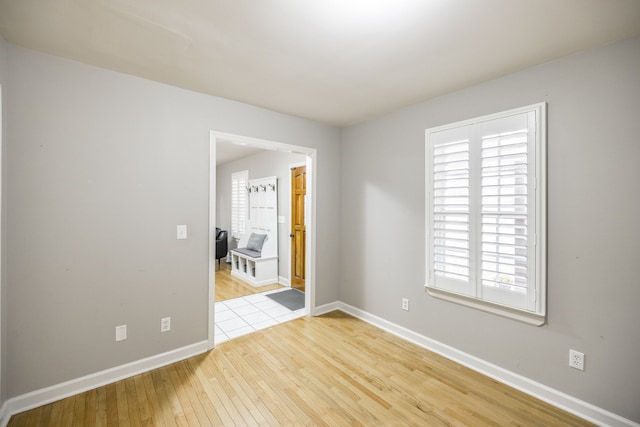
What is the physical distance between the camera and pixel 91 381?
7.23 feet

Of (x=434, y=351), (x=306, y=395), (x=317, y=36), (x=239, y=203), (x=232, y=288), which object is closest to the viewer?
(x=317, y=36)

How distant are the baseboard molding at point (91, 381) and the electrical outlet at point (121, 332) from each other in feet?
0.76

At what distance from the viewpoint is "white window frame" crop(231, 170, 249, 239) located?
6.25 metres

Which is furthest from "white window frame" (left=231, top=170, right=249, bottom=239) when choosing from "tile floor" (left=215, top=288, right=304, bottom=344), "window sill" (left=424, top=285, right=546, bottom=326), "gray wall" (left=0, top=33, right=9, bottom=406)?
"window sill" (left=424, top=285, right=546, bottom=326)

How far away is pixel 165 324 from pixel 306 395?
1413mm

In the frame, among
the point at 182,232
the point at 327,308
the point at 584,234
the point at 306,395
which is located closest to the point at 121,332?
the point at 182,232

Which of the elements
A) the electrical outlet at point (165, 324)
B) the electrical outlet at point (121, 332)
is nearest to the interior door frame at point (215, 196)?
the electrical outlet at point (165, 324)

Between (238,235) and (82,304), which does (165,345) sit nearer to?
(82,304)

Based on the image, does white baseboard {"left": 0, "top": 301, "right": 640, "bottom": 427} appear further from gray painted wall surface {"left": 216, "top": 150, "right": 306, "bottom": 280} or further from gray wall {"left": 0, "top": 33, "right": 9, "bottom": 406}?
gray painted wall surface {"left": 216, "top": 150, "right": 306, "bottom": 280}

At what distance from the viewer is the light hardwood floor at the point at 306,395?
1.92m

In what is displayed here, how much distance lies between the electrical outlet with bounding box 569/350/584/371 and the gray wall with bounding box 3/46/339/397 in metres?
3.04

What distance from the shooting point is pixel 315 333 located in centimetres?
321

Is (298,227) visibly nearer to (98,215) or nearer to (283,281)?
(283,281)

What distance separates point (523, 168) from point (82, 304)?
3589 mm
